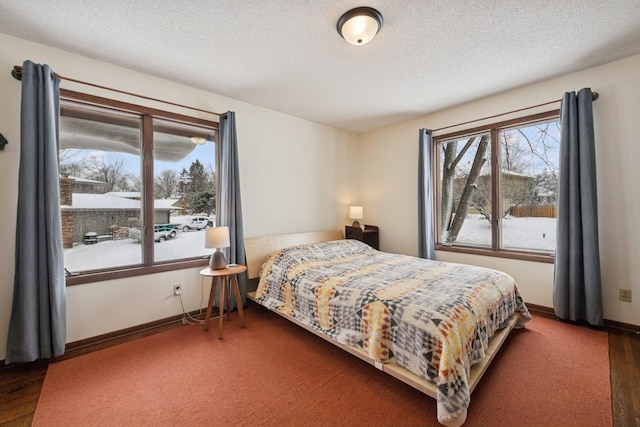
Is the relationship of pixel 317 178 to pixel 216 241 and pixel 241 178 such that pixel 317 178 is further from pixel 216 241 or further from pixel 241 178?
pixel 216 241

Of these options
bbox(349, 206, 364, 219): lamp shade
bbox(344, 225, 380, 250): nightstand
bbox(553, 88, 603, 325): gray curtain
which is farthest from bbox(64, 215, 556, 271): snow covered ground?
bbox(349, 206, 364, 219): lamp shade

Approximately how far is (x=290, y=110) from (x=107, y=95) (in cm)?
199

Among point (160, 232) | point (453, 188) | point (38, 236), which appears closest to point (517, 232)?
point (453, 188)

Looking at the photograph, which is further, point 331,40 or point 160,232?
point 160,232

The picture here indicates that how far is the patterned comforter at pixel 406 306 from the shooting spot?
152 centimetres

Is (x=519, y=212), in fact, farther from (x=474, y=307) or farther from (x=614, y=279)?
(x=474, y=307)

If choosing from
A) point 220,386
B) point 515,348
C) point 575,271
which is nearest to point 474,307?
point 515,348

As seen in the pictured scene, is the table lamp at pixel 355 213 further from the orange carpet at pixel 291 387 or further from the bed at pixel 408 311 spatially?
the orange carpet at pixel 291 387

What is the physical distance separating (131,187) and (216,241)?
3.43 ft

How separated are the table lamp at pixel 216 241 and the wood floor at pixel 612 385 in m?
1.13

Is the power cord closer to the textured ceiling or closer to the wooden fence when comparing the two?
the textured ceiling

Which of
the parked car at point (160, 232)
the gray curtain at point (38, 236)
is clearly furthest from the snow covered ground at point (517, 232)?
the gray curtain at point (38, 236)

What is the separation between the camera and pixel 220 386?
1.82 m

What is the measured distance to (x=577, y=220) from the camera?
2.58 metres
